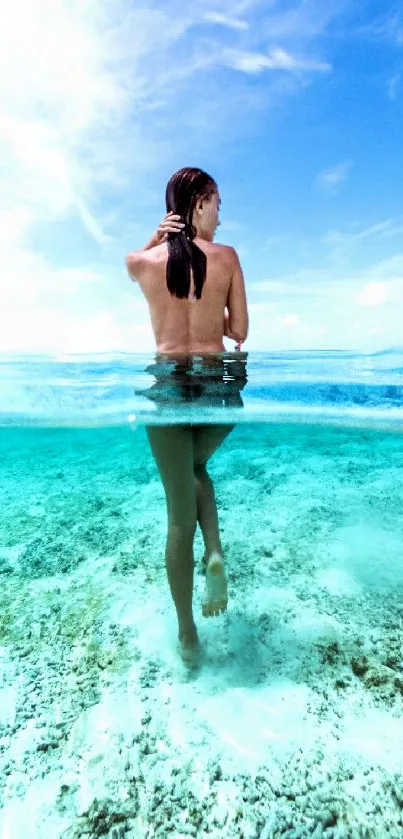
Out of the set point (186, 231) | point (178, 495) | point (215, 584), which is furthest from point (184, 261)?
point (215, 584)

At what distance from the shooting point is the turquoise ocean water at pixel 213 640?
2.44 m

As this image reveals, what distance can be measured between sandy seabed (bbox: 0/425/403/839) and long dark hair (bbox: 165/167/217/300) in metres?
3.07

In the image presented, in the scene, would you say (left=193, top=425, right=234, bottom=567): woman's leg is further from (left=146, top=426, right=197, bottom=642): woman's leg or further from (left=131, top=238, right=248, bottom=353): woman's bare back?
(left=131, top=238, right=248, bottom=353): woman's bare back

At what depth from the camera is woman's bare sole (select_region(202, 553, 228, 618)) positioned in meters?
3.19

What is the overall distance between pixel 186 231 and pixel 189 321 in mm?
649

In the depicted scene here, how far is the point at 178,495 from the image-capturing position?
9.77ft

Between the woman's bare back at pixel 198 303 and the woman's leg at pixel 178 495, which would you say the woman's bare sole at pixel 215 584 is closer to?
the woman's leg at pixel 178 495

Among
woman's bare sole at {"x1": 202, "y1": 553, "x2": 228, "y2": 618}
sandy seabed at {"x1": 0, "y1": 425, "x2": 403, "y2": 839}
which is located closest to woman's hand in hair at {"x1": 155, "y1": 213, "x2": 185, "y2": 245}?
woman's bare sole at {"x1": 202, "y1": 553, "x2": 228, "y2": 618}

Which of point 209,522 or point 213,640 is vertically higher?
point 209,522

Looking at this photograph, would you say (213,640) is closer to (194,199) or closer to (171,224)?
(171,224)

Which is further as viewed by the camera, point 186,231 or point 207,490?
point 207,490

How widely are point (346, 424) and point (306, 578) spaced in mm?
3996

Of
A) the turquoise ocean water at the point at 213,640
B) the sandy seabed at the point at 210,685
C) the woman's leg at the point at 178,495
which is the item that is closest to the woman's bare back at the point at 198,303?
the turquoise ocean water at the point at 213,640

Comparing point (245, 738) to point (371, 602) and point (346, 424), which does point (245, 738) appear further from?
point (346, 424)
